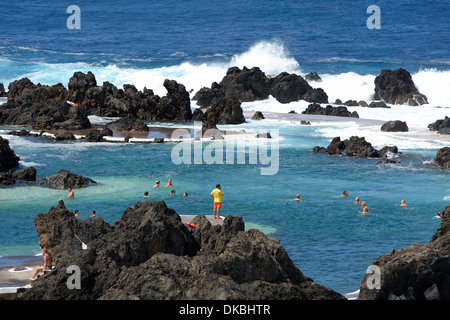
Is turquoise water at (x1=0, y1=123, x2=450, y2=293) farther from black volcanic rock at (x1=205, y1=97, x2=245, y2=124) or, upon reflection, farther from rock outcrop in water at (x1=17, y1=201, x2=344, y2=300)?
black volcanic rock at (x1=205, y1=97, x2=245, y2=124)

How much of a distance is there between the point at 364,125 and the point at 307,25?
59.4m

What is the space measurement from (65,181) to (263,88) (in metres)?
35.7

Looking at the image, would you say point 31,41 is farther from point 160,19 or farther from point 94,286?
point 94,286

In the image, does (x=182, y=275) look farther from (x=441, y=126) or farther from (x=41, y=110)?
(x=41, y=110)

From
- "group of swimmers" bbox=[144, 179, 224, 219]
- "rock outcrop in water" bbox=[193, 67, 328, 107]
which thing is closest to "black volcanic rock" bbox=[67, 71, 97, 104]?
"rock outcrop in water" bbox=[193, 67, 328, 107]

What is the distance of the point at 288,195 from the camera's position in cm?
2856

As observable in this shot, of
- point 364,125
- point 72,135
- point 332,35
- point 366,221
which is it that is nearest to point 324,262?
point 366,221

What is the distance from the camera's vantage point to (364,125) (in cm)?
4778

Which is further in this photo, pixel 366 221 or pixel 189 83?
pixel 189 83
